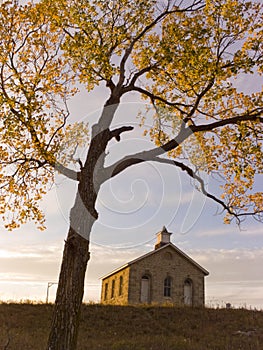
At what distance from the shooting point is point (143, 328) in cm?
2127

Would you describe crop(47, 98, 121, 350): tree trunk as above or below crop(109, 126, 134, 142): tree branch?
below

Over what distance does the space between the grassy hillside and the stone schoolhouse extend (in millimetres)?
10980

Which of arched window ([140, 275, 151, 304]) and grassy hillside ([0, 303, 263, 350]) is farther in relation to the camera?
arched window ([140, 275, 151, 304])

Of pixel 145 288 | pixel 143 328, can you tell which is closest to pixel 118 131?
pixel 143 328

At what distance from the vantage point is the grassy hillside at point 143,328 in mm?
17359

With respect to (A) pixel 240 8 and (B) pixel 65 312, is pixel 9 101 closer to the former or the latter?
(B) pixel 65 312

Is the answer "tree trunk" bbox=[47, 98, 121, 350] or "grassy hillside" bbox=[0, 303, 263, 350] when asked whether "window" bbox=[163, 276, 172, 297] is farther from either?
"tree trunk" bbox=[47, 98, 121, 350]

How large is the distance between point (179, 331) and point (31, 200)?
1146cm

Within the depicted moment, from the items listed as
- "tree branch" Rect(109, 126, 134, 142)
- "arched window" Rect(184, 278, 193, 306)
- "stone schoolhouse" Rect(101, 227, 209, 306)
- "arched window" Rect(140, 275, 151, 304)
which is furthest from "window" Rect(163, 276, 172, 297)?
"tree branch" Rect(109, 126, 134, 142)

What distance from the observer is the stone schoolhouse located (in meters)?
36.5

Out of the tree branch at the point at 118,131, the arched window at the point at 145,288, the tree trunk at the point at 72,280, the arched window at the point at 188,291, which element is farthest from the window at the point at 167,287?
the tree trunk at the point at 72,280

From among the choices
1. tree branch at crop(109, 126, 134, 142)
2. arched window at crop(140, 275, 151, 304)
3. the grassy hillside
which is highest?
tree branch at crop(109, 126, 134, 142)

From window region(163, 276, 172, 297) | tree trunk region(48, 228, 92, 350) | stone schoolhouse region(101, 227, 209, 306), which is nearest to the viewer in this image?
tree trunk region(48, 228, 92, 350)

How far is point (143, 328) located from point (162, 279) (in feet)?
54.2
